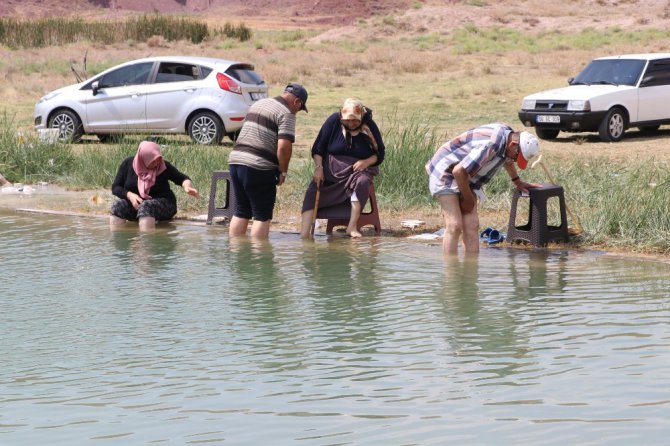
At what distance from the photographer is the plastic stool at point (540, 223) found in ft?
35.9

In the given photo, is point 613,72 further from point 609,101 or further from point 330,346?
point 330,346

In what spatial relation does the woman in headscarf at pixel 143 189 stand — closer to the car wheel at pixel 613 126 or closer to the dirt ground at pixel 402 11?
the car wheel at pixel 613 126

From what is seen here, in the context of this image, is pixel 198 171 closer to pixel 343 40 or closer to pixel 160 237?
pixel 160 237

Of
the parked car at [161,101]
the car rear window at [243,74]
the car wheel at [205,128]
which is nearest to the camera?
the car wheel at [205,128]

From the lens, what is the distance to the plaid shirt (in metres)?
9.67

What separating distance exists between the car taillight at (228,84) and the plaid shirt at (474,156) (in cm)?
1061

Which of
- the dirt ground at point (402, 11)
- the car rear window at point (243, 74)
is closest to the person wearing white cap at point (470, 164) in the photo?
the car rear window at point (243, 74)

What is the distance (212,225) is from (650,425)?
25.3ft

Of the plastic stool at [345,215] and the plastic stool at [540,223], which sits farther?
the plastic stool at [345,215]

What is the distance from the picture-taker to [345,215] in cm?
1189

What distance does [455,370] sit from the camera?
6758 mm

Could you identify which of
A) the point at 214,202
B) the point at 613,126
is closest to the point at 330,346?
the point at 214,202

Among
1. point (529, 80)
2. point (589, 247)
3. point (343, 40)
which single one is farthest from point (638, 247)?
point (343, 40)

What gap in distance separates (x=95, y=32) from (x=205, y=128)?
40271 millimetres
